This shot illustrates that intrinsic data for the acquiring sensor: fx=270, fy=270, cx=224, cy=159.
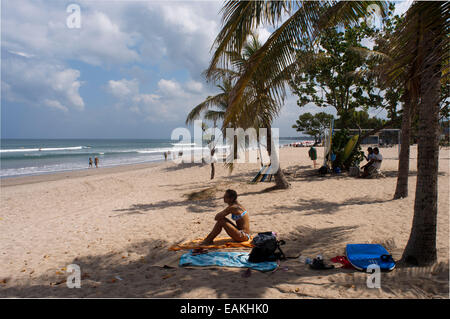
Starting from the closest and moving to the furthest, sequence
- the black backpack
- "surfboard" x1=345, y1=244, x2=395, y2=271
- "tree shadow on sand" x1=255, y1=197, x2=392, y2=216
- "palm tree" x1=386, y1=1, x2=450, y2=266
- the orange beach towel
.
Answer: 1. "palm tree" x1=386, y1=1, x2=450, y2=266
2. "surfboard" x1=345, y1=244, x2=395, y2=271
3. the black backpack
4. the orange beach towel
5. "tree shadow on sand" x1=255, y1=197, x2=392, y2=216

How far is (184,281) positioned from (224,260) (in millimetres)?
682

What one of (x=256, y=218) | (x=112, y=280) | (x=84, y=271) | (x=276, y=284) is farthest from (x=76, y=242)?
(x=276, y=284)

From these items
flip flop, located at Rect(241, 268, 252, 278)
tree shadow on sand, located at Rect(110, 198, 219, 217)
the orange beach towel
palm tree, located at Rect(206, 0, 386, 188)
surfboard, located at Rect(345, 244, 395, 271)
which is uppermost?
palm tree, located at Rect(206, 0, 386, 188)

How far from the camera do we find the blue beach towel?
345cm

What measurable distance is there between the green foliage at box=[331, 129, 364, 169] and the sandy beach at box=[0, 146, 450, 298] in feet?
6.26

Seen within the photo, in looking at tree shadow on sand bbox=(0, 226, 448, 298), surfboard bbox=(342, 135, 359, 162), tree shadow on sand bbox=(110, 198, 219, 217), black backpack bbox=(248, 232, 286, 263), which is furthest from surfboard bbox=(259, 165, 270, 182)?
black backpack bbox=(248, 232, 286, 263)

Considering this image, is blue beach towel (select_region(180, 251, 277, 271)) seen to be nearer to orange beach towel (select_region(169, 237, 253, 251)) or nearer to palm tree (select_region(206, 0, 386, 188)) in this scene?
orange beach towel (select_region(169, 237, 253, 251))

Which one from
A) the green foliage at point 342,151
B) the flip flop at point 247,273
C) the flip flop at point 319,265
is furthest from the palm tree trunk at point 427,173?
the green foliage at point 342,151

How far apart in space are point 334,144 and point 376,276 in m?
9.30

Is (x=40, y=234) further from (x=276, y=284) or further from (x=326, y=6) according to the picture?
(x=326, y=6)

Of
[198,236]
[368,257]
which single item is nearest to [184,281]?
[198,236]

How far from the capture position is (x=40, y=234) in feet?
19.0

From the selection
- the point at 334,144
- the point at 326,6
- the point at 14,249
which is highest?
the point at 326,6

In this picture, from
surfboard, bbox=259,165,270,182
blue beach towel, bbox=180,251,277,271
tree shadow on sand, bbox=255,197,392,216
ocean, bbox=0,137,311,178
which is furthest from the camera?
ocean, bbox=0,137,311,178
